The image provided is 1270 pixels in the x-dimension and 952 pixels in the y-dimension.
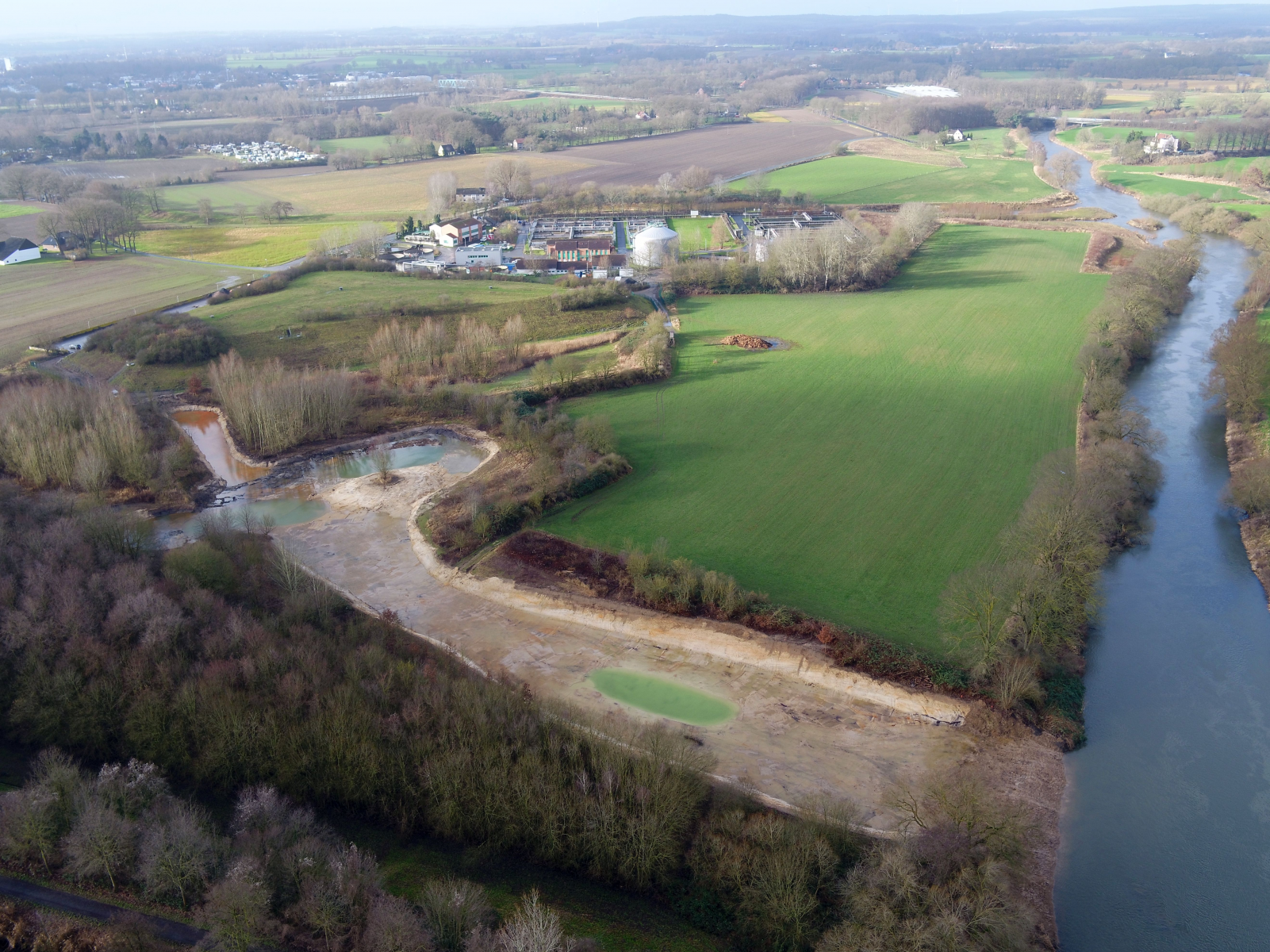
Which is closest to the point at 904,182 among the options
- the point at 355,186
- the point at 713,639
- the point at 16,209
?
the point at 355,186

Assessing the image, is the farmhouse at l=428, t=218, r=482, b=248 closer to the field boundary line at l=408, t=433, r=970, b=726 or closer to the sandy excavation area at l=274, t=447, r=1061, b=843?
the sandy excavation area at l=274, t=447, r=1061, b=843

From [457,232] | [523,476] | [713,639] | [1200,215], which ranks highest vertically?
[1200,215]

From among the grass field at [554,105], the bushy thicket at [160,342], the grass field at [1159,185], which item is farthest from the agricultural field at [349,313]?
the grass field at [554,105]

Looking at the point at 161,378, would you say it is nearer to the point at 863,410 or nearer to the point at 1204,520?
the point at 863,410

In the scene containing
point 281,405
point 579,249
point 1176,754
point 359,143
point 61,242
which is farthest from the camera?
point 359,143

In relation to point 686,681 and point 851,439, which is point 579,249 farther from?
point 686,681

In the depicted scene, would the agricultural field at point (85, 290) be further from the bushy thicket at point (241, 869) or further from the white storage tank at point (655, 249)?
the bushy thicket at point (241, 869)

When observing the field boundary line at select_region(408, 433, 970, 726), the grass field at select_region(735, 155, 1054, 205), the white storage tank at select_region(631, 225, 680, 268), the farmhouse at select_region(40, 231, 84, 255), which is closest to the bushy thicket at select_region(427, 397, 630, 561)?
the field boundary line at select_region(408, 433, 970, 726)
